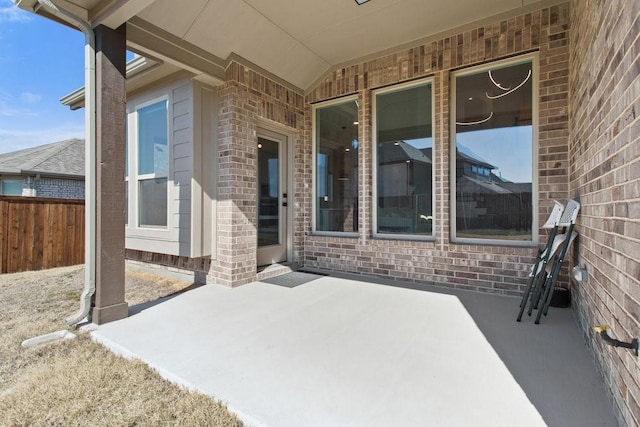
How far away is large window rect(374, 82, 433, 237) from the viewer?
4.35 m

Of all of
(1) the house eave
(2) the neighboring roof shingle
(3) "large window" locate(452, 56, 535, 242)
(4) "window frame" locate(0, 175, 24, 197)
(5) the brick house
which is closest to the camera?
(5) the brick house

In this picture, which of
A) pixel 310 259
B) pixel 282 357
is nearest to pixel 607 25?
pixel 282 357

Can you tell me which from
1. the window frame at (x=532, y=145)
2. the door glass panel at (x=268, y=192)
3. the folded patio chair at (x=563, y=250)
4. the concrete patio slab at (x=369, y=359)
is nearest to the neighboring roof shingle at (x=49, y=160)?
the door glass panel at (x=268, y=192)

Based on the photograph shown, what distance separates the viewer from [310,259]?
5254 millimetres

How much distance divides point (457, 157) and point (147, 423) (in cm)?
418

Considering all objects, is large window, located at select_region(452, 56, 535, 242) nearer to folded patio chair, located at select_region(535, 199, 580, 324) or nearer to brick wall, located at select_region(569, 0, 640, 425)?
folded patio chair, located at select_region(535, 199, 580, 324)

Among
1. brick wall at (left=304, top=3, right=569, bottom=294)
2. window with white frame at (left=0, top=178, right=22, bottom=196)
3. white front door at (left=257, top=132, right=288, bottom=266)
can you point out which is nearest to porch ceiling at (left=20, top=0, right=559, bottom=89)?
brick wall at (left=304, top=3, right=569, bottom=294)

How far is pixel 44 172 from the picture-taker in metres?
10.9

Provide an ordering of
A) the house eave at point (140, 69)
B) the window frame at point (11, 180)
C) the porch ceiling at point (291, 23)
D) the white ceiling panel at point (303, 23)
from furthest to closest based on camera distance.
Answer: the window frame at point (11, 180)
the house eave at point (140, 69)
the white ceiling panel at point (303, 23)
the porch ceiling at point (291, 23)

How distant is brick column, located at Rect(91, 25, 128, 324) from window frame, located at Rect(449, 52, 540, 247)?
12.7 ft

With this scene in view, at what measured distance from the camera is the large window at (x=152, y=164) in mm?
4551

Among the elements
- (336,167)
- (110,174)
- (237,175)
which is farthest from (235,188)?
(336,167)

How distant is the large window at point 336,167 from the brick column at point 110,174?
3.03m

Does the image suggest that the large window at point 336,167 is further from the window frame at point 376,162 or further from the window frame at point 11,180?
the window frame at point 11,180
